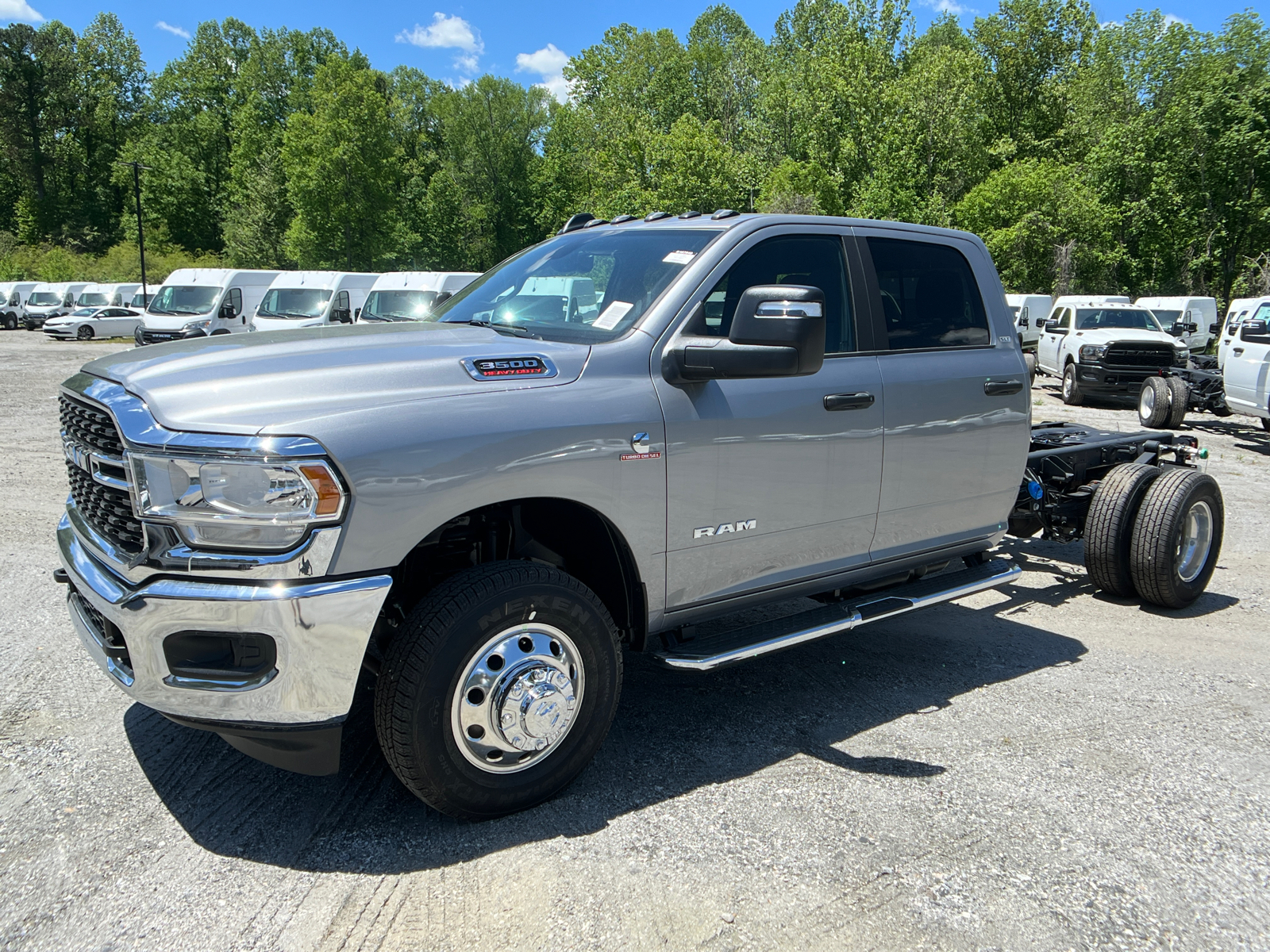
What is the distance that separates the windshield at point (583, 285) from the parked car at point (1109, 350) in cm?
1601

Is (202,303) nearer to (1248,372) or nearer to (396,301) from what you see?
(396,301)

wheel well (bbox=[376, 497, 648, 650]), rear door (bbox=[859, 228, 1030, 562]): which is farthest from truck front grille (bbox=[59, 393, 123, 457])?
rear door (bbox=[859, 228, 1030, 562])

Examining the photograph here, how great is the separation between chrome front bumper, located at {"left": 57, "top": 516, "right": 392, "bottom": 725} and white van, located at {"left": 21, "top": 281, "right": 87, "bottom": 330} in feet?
158

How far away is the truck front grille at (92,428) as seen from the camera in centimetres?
280

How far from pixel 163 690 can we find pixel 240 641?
296 millimetres

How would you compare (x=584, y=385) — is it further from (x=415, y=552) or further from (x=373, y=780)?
(x=373, y=780)

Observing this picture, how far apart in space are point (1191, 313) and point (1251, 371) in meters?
12.7

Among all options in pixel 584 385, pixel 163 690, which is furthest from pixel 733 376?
pixel 163 690

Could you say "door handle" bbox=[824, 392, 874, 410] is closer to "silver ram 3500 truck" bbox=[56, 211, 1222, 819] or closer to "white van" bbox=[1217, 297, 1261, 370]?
"silver ram 3500 truck" bbox=[56, 211, 1222, 819]

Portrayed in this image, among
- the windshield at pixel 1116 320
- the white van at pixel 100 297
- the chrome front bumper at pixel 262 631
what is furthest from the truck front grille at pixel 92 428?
the white van at pixel 100 297

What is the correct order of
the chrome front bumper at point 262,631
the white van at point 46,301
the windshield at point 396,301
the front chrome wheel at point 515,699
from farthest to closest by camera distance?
1. the white van at point 46,301
2. the windshield at point 396,301
3. the front chrome wheel at point 515,699
4. the chrome front bumper at point 262,631

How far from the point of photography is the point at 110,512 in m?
2.90

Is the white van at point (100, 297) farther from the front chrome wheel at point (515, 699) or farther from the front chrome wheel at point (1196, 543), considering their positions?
the front chrome wheel at point (515, 699)

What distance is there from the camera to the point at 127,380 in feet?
9.37
